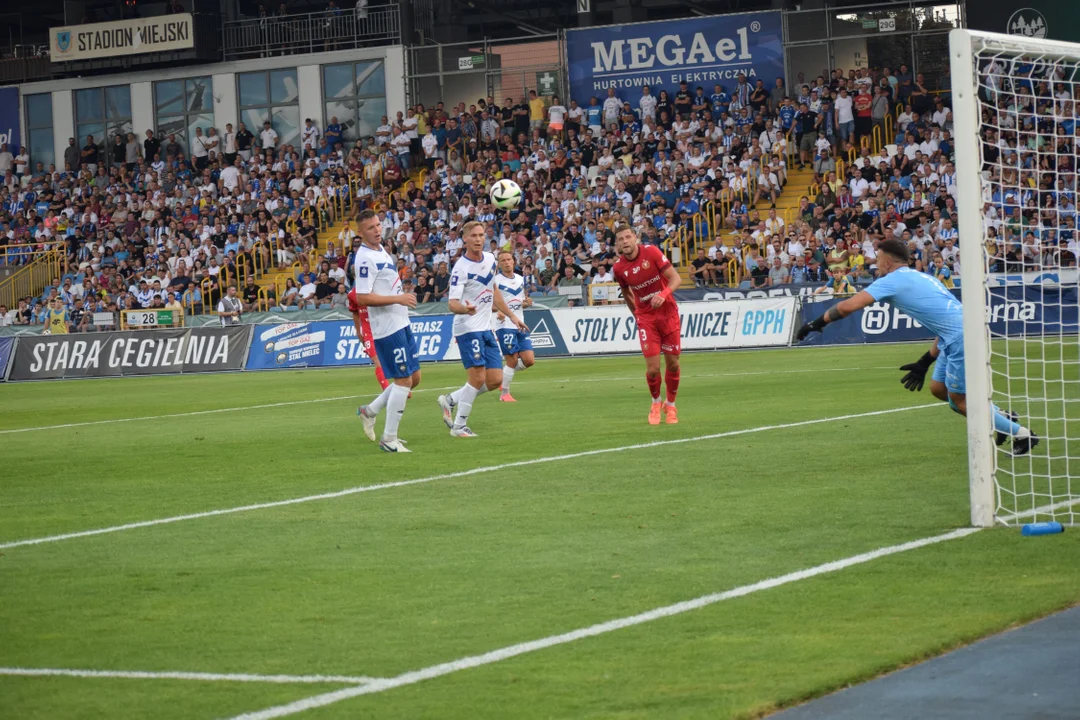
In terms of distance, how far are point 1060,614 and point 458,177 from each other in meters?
37.2

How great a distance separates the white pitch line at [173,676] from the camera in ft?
17.8

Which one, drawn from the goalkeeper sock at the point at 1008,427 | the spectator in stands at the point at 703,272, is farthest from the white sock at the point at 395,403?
the spectator in stands at the point at 703,272

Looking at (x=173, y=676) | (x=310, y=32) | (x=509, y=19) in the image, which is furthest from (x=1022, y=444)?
(x=509, y=19)

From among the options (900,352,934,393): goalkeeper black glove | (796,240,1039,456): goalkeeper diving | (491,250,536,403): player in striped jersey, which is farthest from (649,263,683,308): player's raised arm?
(491,250,536,403): player in striped jersey

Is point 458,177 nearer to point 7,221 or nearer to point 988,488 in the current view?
point 7,221

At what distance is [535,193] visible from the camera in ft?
131

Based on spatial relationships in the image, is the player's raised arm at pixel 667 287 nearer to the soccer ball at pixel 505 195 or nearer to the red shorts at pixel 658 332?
the red shorts at pixel 658 332

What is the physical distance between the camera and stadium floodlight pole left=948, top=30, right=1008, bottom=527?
808 centimetres

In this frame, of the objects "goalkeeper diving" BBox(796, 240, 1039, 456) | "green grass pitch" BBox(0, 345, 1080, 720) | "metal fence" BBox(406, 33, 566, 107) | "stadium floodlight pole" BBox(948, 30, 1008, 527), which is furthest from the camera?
"metal fence" BBox(406, 33, 566, 107)

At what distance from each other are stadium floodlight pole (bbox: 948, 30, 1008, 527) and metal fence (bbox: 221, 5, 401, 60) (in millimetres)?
40581

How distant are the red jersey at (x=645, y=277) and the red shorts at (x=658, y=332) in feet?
0.21

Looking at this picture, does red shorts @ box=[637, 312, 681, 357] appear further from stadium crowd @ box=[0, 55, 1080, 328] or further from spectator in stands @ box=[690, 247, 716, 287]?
spectator in stands @ box=[690, 247, 716, 287]

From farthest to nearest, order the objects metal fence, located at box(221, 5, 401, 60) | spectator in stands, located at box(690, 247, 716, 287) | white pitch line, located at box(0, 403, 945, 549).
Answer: metal fence, located at box(221, 5, 401, 60) < spectator in stands, located at box(690, 247, 716, 287) < white pitch line, located at box(0, 403, 945, 549)

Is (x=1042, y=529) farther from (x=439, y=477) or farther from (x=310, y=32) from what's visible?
(x=310, y=32)
